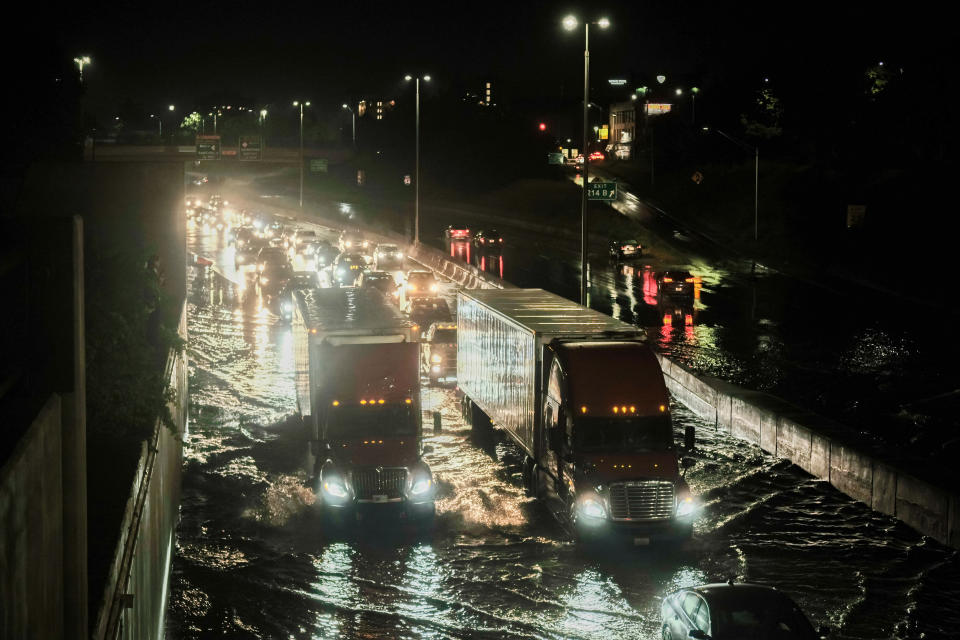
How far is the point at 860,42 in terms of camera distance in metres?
87.1

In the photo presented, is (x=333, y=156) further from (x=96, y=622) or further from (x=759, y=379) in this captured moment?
(x=96, y=622)

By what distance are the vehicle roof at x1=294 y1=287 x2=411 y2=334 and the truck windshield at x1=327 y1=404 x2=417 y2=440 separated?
142 centimetres

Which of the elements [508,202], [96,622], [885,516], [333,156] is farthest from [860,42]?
[96,622]

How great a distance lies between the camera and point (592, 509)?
16.4 metres

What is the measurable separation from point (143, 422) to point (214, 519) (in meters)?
4.70

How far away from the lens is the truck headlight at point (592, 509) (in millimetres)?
16328

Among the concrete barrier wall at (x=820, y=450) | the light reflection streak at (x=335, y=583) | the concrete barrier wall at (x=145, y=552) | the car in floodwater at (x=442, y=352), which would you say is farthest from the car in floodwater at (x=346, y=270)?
the light reflection streak at (x=335, y=583)

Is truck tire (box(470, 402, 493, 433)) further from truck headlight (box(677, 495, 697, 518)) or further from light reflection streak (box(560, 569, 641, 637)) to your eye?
light reflection streak (box(560, 569, 641, 637))

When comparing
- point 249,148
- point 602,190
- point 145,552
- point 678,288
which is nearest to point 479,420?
point 602,190

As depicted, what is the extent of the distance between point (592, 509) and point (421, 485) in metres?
2.88

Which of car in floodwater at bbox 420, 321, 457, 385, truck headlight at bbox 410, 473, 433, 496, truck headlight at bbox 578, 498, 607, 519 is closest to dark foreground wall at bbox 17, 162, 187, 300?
car in floodwater at bbox 420, 321, 457, 385

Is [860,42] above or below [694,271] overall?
above

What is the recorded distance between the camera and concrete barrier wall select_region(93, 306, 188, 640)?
7898mm

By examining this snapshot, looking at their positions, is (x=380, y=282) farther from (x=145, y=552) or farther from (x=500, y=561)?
(x=145, y=552)
